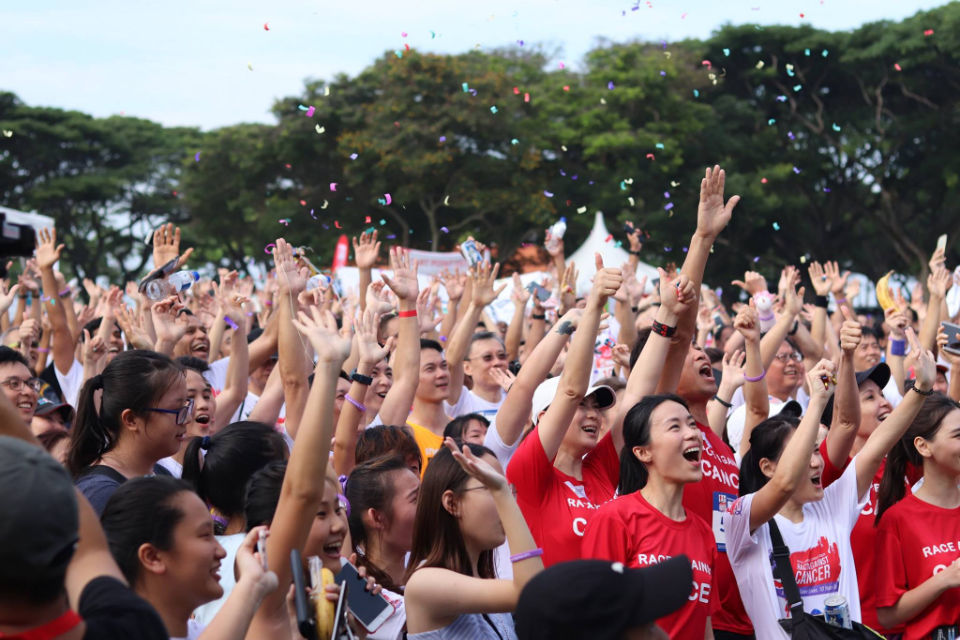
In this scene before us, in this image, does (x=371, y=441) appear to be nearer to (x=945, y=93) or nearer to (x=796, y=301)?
(x=796, y=301)

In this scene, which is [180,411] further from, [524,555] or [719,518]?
[719,518]

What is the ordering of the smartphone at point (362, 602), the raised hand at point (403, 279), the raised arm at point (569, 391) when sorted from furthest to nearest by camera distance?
the raised hand at point (403, 279) → the raised arm at point (569, 391) → the smartphone at point (362, 602)

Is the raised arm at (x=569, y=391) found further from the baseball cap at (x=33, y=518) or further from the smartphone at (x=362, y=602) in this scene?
the baseball cap at (x=33, y=518)

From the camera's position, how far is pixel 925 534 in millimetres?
4566

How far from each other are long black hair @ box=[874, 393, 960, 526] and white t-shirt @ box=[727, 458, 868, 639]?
0.56m

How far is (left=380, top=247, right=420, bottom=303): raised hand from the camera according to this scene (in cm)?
523

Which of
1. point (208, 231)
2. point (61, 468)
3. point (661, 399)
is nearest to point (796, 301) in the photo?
point (661, 399)

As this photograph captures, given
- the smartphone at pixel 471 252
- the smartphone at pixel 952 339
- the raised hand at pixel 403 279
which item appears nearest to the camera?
the raised hand at pixel 403 279

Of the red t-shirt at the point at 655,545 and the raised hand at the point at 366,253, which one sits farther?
the raised hand at the point at 366,253

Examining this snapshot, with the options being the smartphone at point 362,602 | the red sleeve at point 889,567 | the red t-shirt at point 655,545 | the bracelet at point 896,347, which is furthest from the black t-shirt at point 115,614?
the bracelet at point 896,347

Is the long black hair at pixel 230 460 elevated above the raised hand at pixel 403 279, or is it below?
below

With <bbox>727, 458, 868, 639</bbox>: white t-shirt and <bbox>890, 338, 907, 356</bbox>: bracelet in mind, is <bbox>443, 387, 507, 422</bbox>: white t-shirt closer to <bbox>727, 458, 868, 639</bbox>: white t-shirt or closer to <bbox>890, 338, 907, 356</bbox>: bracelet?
<bbox>727, 458, 868, 639</bbox>: white t-shirt

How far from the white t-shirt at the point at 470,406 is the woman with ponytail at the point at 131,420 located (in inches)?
102

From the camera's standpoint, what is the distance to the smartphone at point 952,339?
5734 millimetres
